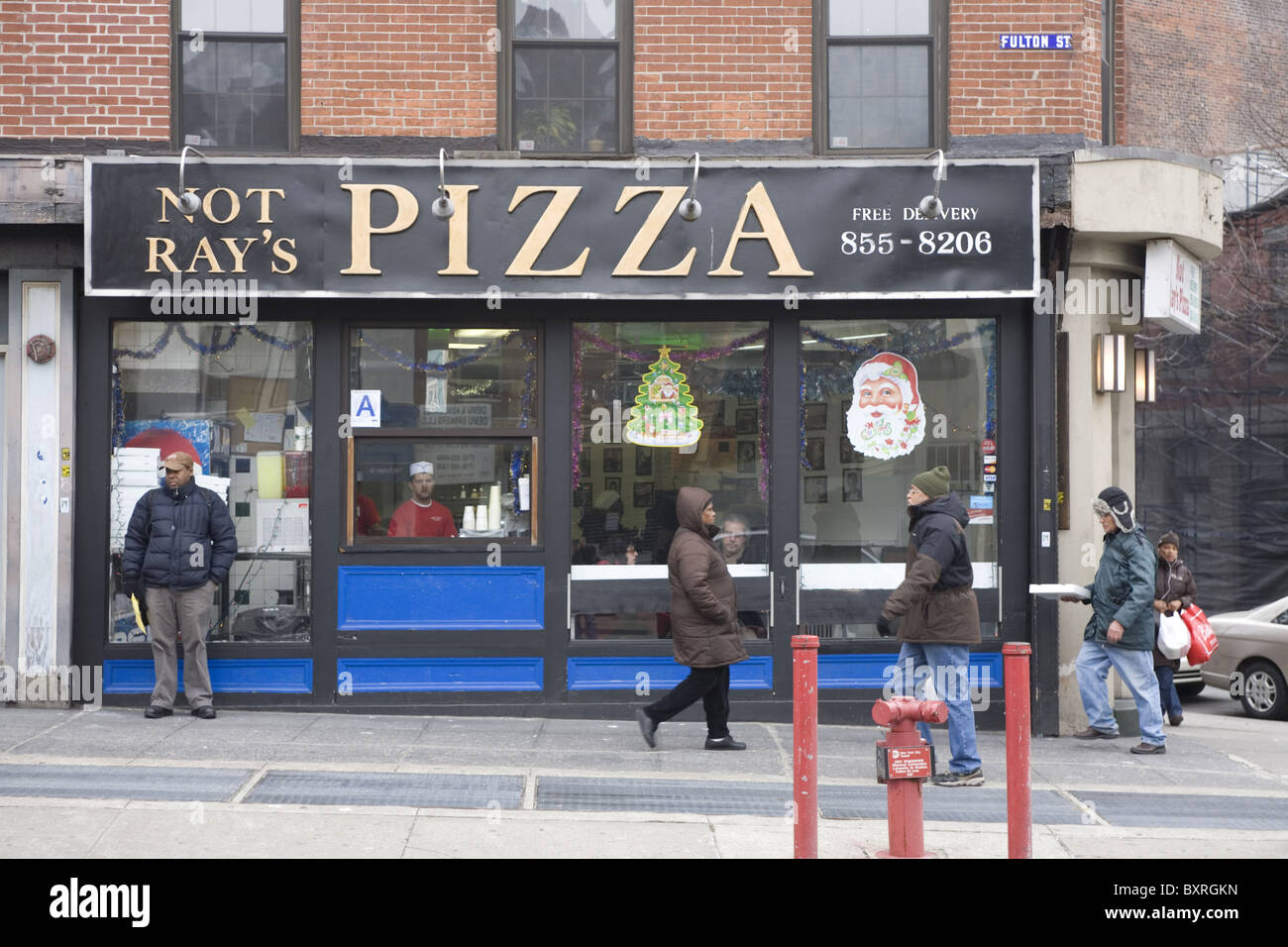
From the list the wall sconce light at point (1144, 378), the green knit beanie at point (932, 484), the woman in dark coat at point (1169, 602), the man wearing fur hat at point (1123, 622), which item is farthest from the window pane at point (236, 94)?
the woman in dark coat at point (1169, 602)

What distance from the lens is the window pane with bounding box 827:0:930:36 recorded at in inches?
400

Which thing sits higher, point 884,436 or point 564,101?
point 564,101

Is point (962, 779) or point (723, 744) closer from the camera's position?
point (962, 779)

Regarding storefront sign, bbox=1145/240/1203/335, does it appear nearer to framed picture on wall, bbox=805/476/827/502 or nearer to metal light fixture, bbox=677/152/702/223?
framed picture on wall, bbox=805/476/827/502

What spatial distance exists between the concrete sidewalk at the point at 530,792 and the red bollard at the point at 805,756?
58 centimetres

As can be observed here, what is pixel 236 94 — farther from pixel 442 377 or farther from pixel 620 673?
pixel 620 673

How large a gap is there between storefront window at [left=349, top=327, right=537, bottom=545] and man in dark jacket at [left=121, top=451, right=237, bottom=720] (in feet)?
3.49

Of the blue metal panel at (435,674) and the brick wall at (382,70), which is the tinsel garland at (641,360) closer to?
the blue metal panel at (435,674)

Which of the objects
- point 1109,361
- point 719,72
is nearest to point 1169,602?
point 1109,361

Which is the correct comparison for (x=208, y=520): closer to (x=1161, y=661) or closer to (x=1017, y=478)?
(x=1017, y=478)

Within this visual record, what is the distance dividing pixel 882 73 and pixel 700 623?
4543 mm

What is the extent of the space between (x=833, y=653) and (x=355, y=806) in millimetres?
4195

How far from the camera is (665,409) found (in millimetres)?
10164

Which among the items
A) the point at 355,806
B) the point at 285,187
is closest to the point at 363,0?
the point at 285,187
